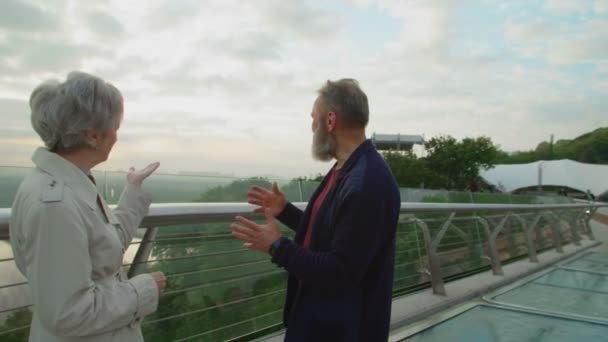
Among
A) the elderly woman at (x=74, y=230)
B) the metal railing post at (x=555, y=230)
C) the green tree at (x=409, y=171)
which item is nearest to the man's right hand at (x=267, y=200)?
the elderly woman at (x=74, y=230)

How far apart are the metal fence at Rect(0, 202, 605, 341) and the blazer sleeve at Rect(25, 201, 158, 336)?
36 cm

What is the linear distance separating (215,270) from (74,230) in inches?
58.2

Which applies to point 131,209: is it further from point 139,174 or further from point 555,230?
point 555,230

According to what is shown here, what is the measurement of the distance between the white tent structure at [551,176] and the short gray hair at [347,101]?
7070cm

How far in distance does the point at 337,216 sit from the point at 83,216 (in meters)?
0.85

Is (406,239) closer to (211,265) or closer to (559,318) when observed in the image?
(559,318)

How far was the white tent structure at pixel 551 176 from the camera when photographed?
6906cm

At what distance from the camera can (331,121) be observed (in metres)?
1.92

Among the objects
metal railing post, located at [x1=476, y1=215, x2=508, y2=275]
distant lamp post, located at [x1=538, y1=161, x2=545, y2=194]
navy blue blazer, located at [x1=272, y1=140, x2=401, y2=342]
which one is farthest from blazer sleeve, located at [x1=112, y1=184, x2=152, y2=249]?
distant lamp post, located at [x1=538, y1=161, x2=545, y2=194]

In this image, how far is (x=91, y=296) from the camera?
1231 mm

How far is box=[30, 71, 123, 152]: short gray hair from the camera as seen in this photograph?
131 cm

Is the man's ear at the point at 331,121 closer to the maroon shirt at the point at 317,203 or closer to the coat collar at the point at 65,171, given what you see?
the maroon shirt at the point at 317,203

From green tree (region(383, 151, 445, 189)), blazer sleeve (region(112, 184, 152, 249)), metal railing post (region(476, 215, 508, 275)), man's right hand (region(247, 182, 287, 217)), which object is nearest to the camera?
blazer sleeve (region(112, 184, 152, 249))

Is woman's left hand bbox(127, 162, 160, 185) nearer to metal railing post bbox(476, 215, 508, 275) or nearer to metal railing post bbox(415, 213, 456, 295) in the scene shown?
metal railing post bbox(415, 213, 456, 295)
